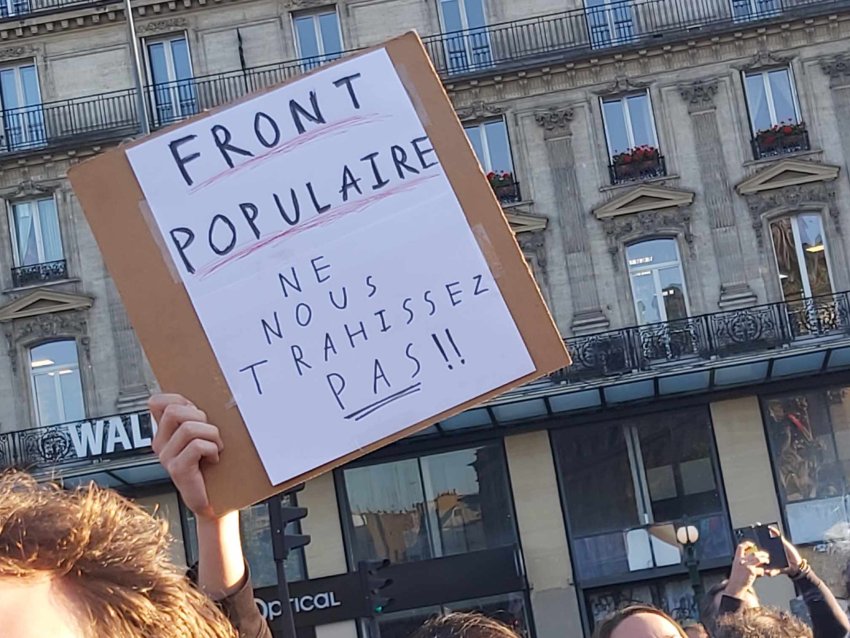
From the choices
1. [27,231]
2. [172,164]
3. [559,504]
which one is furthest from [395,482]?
[172,164]

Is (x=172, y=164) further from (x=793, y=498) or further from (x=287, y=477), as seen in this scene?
(x=793, y=498)

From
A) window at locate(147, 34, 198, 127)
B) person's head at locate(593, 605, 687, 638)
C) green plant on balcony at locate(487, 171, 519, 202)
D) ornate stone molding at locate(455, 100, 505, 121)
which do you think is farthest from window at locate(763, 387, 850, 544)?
person's head at locate(593, 605, 687, 638)

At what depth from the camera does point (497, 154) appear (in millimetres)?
26766

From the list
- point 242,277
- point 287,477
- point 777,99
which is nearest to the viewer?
point 287,477

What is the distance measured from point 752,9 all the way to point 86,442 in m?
15.1

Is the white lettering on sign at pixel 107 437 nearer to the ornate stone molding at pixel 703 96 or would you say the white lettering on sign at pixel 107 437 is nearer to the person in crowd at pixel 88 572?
the ornate stone molding at pixel 703 96

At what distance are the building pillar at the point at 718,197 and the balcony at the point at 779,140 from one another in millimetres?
704

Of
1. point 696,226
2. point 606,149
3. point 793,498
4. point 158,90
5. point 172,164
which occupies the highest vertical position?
point 158,90

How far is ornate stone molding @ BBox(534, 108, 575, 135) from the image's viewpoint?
2659 centimetres

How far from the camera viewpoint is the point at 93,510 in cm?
172

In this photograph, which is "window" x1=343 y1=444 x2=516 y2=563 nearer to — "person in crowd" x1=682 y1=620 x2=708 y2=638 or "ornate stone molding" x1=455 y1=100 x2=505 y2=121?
"ornate stone molding" x1=455 y1=100 x2=505 y2=121

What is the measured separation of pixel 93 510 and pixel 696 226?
2492 cm

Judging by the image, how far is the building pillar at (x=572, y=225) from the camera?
25938mm

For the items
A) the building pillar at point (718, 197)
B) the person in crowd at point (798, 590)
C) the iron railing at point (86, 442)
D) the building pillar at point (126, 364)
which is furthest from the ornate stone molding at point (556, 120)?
the person in crowd at point (798, 590)
